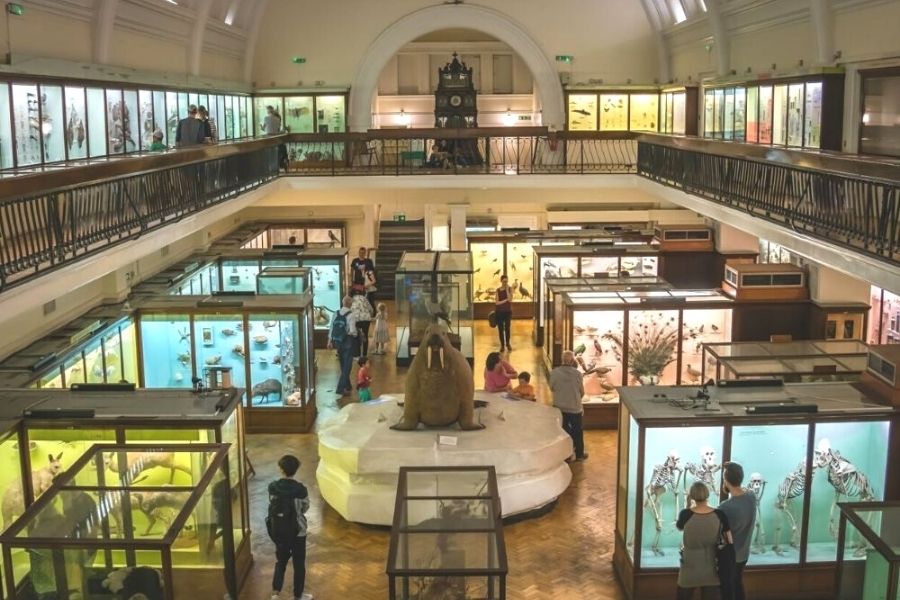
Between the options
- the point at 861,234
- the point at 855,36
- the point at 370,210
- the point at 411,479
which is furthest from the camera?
the point at 370,210

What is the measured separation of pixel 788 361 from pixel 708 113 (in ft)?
40.6

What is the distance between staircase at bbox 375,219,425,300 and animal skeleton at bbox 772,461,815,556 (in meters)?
17.5

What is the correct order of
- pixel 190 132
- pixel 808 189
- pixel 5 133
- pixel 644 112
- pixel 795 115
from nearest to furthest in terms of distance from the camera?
pixel 808 189 → pixel 5 133 → pixel 795 115 → pixel 190 132 → pixel 644 112

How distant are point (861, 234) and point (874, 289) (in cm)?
671

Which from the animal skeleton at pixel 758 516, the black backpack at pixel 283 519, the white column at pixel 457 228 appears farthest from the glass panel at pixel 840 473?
the white column at pixel 457 228

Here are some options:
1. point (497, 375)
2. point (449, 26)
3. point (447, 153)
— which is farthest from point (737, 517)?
point (449, 26)

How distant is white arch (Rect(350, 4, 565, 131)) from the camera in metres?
28.8

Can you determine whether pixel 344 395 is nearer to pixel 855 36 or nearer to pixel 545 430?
pixel 545 430

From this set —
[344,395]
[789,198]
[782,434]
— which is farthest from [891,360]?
[344,395]

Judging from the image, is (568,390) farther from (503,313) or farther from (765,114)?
(765,114)

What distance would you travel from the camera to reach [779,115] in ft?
58.4

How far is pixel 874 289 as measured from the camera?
1628 cm

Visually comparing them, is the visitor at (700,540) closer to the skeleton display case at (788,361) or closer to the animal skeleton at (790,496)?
the animal skeleton at (790,496)

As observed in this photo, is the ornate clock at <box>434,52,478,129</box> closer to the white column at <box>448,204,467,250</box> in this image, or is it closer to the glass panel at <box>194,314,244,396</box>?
the white column at <box>448,204,467,250</box>
